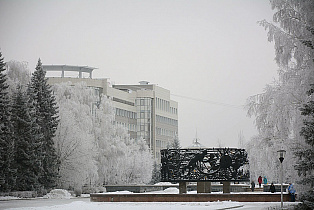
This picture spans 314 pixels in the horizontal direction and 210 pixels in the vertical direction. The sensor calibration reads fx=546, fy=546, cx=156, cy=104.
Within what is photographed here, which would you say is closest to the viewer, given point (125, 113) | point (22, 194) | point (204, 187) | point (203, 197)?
point (203, 197)

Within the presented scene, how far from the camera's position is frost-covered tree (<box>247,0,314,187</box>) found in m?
28.2

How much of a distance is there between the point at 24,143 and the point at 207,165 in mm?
22990

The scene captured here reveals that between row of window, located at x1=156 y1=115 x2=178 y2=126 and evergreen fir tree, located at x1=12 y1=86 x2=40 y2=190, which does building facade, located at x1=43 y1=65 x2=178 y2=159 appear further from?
evergreen fir tree, located at x1=12 y1=86 x2=40 y2=190

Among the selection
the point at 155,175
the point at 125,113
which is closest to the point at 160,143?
the point at 125,113

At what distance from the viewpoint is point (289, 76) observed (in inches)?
1195

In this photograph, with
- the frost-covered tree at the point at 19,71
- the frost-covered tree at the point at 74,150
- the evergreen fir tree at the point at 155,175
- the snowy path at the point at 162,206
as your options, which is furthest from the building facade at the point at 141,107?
the snowy path at the point at 162,206

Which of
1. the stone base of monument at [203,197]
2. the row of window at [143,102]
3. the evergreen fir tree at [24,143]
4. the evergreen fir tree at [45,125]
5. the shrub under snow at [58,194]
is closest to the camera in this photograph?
the stone base of monument at [203,197]

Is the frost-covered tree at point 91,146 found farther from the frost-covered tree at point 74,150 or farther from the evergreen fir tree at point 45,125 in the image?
the evergreen fir tree at point 45,125

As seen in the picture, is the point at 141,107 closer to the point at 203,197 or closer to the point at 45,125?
the point at 45,125

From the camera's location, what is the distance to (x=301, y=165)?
21984mm

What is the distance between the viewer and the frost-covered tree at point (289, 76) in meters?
28.2

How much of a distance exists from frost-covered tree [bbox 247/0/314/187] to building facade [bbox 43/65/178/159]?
73.6 meters

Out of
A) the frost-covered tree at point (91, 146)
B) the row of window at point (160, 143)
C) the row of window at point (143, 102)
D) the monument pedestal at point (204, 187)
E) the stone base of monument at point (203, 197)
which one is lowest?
the stone base of monument at point (203, 197)

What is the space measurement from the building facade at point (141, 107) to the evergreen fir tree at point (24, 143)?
46.6m
